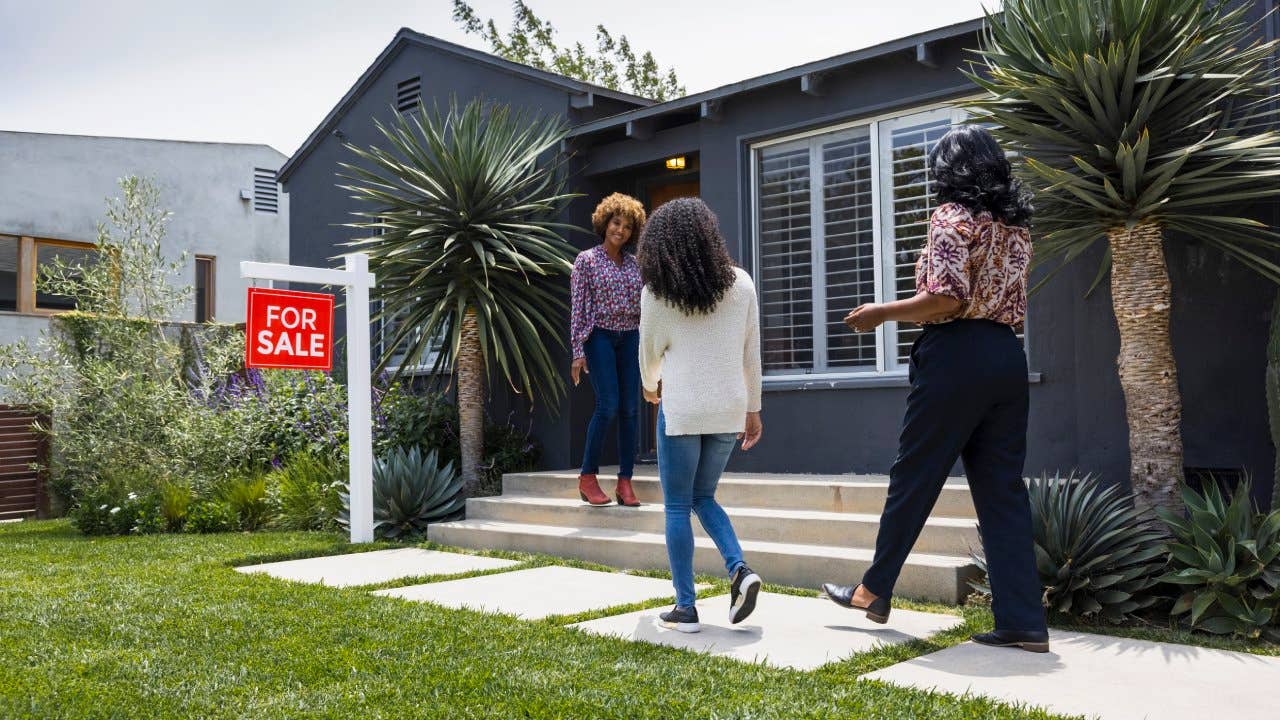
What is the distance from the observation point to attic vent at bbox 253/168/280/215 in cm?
1786

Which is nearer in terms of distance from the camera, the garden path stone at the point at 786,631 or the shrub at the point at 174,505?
the garden path stone at the point at 786,631

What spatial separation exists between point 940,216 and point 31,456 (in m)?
11.2

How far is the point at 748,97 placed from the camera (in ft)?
23.8

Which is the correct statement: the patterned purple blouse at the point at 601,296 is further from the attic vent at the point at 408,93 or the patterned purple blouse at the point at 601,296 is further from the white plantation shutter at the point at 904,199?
the attic vent at the point at 408,93

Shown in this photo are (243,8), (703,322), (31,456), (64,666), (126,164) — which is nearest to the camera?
(64,666)

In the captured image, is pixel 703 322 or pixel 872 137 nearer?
pixel 703 322

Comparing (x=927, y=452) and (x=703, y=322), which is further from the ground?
(x=703, y=322)

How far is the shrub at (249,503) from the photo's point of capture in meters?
8.04

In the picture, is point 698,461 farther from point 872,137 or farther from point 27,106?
point 27,106

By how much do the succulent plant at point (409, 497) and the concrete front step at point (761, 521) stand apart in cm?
32

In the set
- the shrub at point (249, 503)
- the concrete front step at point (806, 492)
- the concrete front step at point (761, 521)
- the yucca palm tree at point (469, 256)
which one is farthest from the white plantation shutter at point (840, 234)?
the shrub at point (249, 503)

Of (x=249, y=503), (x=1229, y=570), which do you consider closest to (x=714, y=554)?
(x=1229, y=570)

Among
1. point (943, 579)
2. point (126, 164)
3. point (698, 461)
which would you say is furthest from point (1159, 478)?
point (126, 164)

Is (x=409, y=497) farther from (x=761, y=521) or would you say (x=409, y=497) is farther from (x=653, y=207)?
(x=653, y=207)
